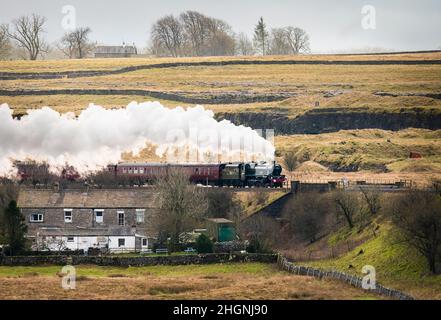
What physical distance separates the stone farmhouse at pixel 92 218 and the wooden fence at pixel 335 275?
40.8ft

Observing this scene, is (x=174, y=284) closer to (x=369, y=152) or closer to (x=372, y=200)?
(x=372, y=200)

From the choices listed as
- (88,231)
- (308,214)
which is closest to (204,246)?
(88,231)

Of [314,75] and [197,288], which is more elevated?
[314,75]

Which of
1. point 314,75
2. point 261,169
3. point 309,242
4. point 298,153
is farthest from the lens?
point 314,75

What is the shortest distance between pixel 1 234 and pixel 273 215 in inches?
868

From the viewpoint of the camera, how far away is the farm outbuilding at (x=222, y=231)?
89.6 m

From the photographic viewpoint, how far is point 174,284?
70.3m


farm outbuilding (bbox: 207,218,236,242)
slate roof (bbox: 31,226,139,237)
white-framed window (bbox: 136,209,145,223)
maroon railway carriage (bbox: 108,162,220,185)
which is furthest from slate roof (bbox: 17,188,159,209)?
maroon railway carriage (bbox: 108,162,220,185)

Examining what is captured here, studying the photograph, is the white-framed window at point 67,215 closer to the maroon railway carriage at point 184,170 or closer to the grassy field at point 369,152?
the maroon railway carriage at point 184,170

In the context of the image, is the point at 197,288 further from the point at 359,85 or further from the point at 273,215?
the point at 359,85

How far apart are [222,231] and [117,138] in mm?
24376

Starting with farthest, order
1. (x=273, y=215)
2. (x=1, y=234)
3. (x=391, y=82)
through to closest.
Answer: (x=391, y=82) → (x=273, y=215) → (x=1, y=234)

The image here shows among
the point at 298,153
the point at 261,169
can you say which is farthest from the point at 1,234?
the point at 298,153

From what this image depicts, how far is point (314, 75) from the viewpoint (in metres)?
192
